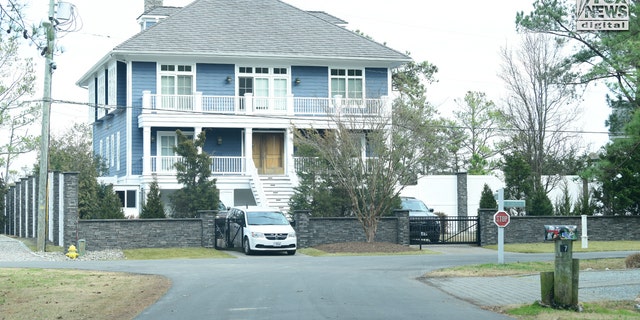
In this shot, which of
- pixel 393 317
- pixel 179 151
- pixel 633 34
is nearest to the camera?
pixel 393 317

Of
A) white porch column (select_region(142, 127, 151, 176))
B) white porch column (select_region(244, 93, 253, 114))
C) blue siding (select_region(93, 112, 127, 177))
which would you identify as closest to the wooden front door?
white porch column (select_region(244, 93, 253, 114))

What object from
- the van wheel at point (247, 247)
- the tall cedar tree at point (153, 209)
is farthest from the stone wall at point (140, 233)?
the van wheel at point (247, 247)

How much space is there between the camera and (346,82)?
151 ft

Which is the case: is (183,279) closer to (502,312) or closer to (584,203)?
→ (502,312)

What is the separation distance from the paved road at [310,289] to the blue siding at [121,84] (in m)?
18.6

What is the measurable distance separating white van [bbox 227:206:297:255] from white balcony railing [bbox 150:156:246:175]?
1013cm

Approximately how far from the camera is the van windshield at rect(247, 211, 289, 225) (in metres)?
31.7

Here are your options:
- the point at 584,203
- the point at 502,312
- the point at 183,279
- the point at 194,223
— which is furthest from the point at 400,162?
the point at 502,312

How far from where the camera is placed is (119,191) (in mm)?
43438

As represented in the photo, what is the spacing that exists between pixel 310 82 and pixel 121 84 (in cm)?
935

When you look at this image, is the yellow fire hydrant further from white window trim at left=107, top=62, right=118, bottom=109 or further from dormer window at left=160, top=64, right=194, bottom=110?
white window trim at left=107, top=62, right=118, bottom=109

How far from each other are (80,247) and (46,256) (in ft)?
3.83

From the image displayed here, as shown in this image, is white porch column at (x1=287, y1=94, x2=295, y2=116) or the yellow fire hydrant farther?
white porch column at (x1=287, y1=94, x2=295, y2=116)

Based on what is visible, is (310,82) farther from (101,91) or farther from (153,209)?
(153,209)
